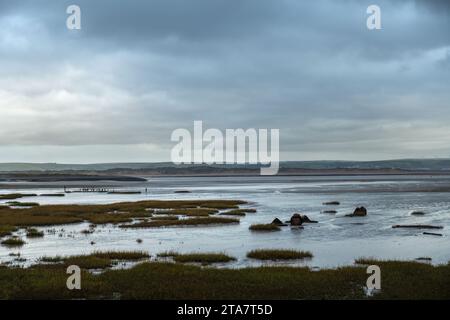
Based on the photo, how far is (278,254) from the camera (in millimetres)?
32281

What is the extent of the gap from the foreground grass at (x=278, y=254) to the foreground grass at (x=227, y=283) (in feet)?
16.6

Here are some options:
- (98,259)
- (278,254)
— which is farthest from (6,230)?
(278,254)

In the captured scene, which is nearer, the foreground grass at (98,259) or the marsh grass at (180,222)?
the foreground grass at (98,259)

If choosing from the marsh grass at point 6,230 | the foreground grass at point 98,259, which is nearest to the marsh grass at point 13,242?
the marsh grass at point 6,230

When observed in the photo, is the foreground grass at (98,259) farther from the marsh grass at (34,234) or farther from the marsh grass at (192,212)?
the marsh grass at (192,212)

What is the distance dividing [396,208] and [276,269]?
50082 mm

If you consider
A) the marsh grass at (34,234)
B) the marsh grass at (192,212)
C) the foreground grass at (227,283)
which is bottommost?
the marsh grass at (192,212)

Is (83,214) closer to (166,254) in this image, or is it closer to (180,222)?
(180,222)

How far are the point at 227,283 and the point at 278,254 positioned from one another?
978 cm

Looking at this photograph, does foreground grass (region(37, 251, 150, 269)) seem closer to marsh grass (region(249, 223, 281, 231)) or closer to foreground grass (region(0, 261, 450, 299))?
foreground grass (region(0, 261, 450, 299))

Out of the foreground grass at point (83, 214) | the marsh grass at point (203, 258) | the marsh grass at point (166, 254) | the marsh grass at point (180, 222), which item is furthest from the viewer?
the foreground grass at point (83, 214)

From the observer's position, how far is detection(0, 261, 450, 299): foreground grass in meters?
21.3

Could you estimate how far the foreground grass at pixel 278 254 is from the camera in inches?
1255
